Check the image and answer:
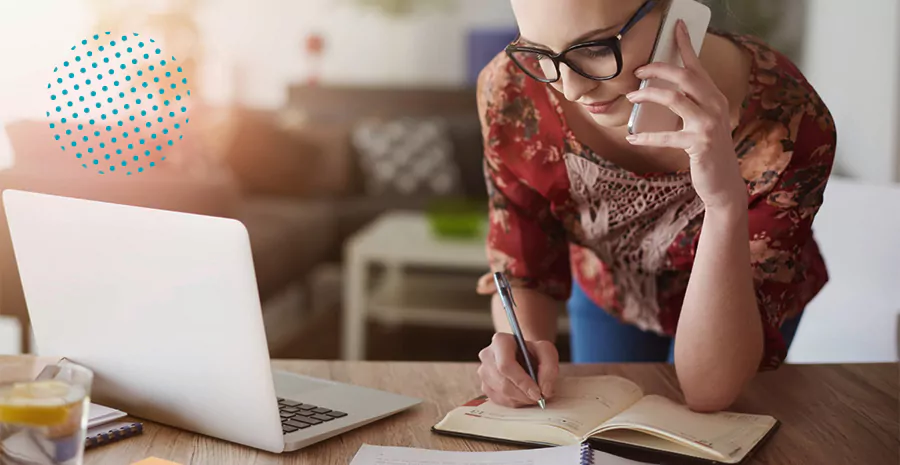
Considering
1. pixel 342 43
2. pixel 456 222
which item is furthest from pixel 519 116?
pixel 342 43

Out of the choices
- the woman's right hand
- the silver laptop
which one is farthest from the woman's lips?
the silver laptop

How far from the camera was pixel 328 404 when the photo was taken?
3.24ft

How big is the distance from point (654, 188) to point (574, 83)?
0.28 m

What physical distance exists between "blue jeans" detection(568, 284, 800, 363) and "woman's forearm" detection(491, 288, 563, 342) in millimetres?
314

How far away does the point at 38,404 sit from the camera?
0.68 meters

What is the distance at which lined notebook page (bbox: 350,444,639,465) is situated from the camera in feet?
2.72

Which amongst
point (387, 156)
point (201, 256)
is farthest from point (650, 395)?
point (387, 156)

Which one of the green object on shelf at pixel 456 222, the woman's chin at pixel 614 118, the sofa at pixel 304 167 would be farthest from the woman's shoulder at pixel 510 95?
the green object on shelf at pixel 456 222

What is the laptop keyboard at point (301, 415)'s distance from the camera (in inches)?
35.5

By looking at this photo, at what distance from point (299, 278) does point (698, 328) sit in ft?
10.1

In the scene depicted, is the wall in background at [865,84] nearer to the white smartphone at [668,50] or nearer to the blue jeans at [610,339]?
the blue jeans at [610,339]

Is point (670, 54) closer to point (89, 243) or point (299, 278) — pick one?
point (89, 243)

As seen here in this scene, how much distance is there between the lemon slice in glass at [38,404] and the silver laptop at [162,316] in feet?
0.49

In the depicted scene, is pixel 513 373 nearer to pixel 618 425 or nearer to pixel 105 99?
pixel 618 425
